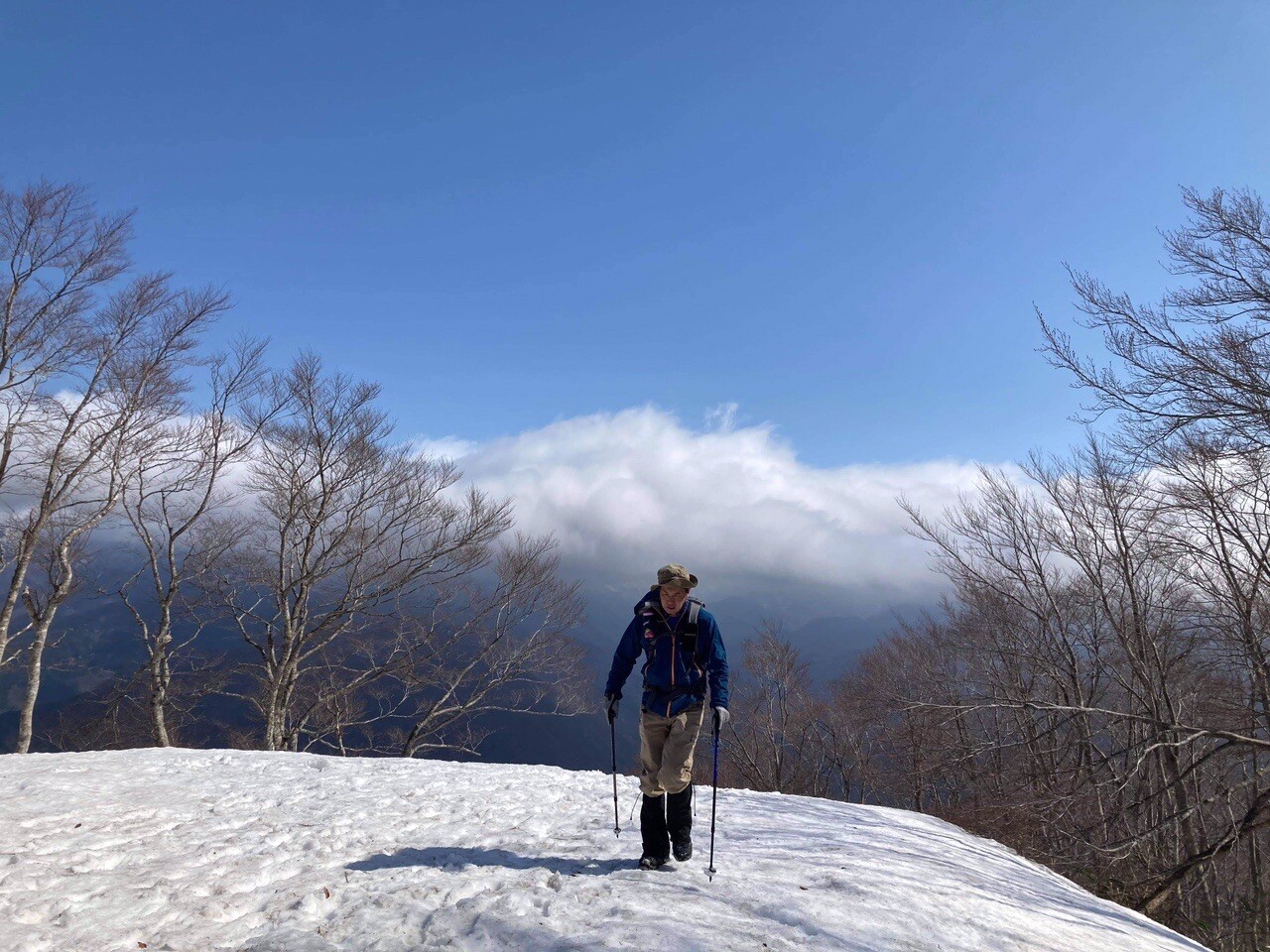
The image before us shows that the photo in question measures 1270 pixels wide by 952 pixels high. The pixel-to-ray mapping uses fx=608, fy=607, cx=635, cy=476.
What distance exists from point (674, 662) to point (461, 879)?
217cm

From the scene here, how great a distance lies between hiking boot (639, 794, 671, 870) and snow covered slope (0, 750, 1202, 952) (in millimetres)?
145

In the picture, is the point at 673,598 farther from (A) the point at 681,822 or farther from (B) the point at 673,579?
(A) the point at 681,822

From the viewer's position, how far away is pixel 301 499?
15883mm

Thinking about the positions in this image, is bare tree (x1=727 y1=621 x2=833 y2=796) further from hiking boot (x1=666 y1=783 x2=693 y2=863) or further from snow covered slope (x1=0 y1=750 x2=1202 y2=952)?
hiking boot (x1=666 y1=783 x2=693 y2=863)

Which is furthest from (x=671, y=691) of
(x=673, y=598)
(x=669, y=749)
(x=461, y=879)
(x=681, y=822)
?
(x=461, y=879)

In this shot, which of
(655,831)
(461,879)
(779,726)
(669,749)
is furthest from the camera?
(779,726)

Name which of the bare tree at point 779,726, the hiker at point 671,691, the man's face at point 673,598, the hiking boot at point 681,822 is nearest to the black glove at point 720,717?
the hiker at point 671,691

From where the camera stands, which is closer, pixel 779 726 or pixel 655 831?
pixel 655 831

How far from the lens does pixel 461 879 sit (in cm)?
441

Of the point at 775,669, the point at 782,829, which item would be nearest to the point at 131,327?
the point at 782,829

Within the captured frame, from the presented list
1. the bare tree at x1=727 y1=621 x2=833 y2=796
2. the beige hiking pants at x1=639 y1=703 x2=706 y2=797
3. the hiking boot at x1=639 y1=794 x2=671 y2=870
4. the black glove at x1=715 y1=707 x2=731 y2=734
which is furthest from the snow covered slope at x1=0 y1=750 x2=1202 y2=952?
the bare tree at x1=727 y1=621 x2=833 y2=796

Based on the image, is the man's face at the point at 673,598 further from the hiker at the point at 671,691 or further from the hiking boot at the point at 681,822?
the hiking boot at the point at 681,822

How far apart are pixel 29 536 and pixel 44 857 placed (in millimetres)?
10651

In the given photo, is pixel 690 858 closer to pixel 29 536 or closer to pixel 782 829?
pixel 782 829
